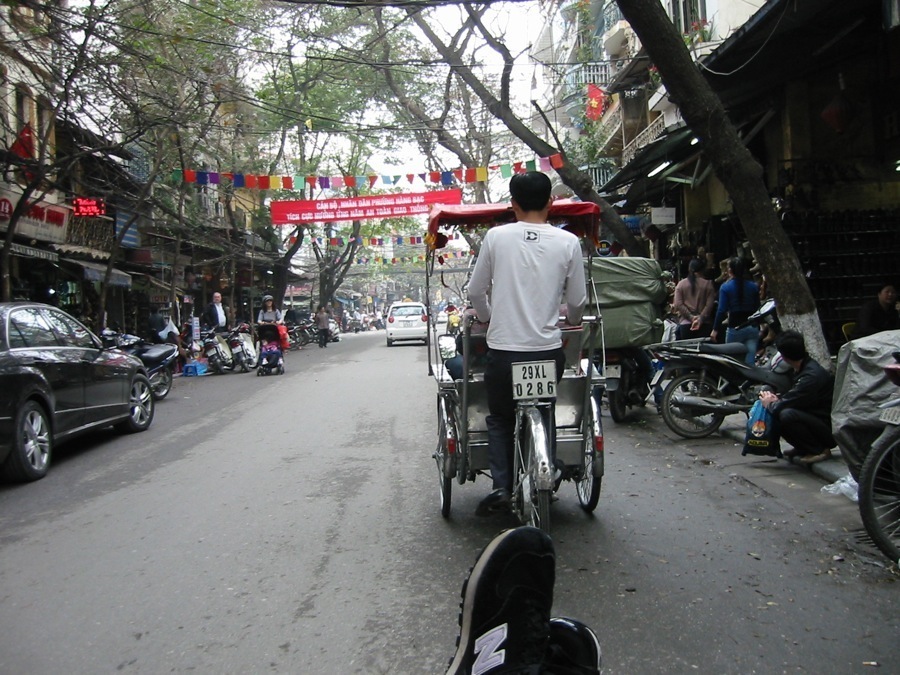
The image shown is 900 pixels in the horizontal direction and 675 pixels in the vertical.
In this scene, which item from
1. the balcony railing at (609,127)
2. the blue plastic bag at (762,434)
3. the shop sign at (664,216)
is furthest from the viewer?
the balcony railing at (609,127)

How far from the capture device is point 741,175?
7156 mm

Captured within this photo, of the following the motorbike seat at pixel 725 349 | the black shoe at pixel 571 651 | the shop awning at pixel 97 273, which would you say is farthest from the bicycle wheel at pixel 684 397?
the shop awning at pixel 97 273

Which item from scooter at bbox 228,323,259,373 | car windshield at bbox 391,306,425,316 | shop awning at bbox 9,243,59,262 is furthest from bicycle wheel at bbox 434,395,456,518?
car windshield at bbox 391,306,425,316

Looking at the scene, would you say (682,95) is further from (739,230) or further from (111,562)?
(739,230)

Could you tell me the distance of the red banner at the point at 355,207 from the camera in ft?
71.3

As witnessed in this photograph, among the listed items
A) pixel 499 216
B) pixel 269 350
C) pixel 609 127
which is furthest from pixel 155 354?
pixel 609 127

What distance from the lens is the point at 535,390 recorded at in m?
3.89

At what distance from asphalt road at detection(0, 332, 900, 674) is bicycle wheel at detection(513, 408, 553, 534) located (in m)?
0.38

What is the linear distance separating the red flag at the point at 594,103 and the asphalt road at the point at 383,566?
17774 mm

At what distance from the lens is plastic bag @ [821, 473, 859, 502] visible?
5230mm

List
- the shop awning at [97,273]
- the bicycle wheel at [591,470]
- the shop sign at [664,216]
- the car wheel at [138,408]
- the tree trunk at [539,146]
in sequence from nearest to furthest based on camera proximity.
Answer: the bicycle wheel at [591,470] → the car wheel at [138,408] → the tree trunk at [539,146] → the shop sign at [664,216] → the shop awning at [97,273]

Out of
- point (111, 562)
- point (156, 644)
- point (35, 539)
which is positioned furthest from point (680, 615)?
point (35, 539)

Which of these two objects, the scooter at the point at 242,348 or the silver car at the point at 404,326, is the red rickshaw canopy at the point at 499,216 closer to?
the scooter at the point at 242,348

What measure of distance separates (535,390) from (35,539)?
3279mm
